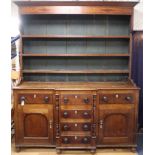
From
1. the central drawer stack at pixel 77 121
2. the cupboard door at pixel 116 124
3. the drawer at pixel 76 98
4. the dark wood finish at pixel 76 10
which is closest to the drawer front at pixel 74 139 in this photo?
the central drawer stack at pixel 77 121

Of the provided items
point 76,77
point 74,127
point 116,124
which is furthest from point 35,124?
point 116,124

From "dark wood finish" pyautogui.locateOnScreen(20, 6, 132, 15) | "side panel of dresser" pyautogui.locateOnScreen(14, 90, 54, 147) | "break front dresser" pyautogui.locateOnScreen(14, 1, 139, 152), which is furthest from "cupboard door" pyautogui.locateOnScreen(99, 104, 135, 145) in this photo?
"dark wood finish" pyautogui.locateOnScreen(20, 6, 132, 15)

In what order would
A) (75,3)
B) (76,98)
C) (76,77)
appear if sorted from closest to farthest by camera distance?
(76,98) < (75,3) < (76,77)

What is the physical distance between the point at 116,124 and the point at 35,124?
40.8 inches

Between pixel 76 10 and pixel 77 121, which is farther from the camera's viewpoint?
pixel 76 10

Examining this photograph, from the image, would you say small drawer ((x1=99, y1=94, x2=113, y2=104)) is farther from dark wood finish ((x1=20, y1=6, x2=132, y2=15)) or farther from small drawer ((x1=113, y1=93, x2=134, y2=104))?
dark wood finish ((x1=20, y1=6, x2=132, y2=15))

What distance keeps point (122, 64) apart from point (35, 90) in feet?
4.35

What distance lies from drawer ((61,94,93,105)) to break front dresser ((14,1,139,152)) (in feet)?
0.04

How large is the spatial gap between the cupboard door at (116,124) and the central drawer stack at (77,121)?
0.12 m

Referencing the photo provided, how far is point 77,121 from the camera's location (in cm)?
313

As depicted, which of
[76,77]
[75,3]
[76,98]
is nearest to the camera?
[76,98]

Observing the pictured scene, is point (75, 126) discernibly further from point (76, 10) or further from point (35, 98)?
point (76, 10)

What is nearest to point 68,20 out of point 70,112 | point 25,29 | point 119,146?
point 25,29

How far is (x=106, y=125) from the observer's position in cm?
317
